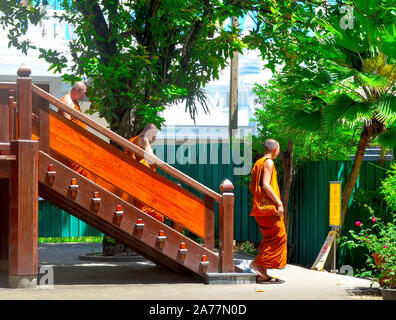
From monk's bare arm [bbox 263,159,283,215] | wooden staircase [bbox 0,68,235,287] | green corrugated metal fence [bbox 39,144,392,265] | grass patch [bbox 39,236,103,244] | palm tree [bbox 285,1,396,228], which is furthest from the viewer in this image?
grass patch [bbox 39,236,103,244]

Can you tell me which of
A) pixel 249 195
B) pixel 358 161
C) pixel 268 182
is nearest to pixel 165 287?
pixel 268 182

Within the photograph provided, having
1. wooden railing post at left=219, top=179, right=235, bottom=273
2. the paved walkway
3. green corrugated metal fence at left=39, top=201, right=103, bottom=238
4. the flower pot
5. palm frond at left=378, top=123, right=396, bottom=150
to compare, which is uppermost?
palm frond at left=378, top=123, right=396, bottom=150

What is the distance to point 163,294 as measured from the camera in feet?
31.4

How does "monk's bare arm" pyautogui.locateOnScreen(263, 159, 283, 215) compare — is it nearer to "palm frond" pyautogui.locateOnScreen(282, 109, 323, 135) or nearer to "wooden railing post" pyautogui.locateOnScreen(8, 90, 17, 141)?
"palm frond" pyautogui.locateOnScreen(282, 109, 323, 135)

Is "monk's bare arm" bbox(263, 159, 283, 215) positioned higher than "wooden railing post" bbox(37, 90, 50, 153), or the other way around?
"wooden railing post" bbox(37, 90, 50, 153)

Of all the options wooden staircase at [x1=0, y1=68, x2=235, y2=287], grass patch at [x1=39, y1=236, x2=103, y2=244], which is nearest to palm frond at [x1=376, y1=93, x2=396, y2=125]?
wooden staircase at [x1=0, y1=68, x2=235, y2=287]

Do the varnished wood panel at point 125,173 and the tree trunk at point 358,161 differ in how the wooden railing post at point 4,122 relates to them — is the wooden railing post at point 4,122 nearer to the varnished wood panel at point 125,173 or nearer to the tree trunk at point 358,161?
the varnished wood panel at point 125,173

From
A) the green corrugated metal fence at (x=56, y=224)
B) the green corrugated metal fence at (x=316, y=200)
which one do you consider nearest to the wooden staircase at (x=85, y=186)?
the green corrugated metal fence at (x=316, y=200)

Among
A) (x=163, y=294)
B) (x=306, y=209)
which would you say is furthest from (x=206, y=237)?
(x=306, y=209)

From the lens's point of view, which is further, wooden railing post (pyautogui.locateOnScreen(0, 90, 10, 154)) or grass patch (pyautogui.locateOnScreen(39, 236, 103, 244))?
grass patch (pyautogui.locateOnScreen(39, 236, 103, 244))

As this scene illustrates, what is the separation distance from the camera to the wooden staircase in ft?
32.4

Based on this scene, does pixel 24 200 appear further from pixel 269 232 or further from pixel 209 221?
pixel 269 232

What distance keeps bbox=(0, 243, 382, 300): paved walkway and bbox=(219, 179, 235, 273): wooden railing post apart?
1.28 ft

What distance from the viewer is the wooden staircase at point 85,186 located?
32.4 feet
